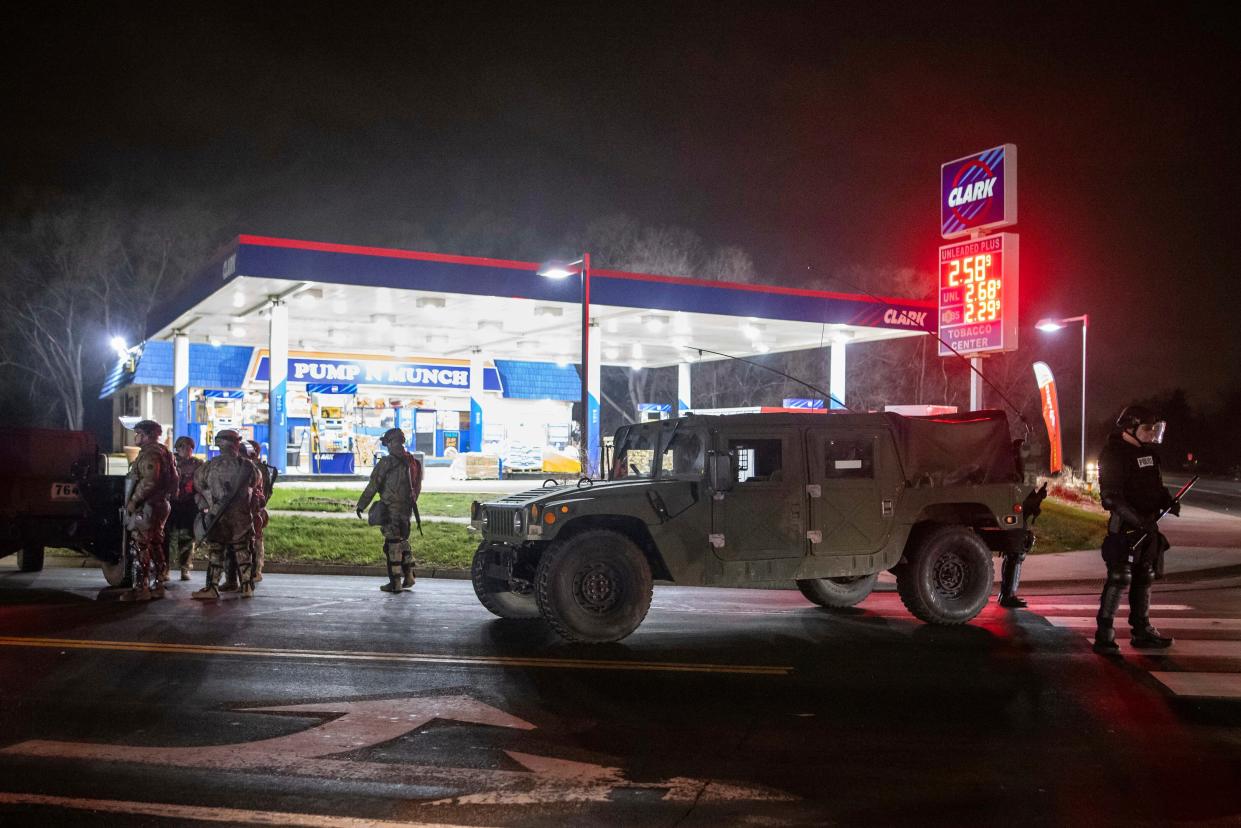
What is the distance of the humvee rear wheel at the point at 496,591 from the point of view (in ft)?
31.8

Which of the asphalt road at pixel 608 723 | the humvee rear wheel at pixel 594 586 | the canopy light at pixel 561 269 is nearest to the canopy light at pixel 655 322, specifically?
the canopy light at pixel 561 269

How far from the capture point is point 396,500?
1229cm


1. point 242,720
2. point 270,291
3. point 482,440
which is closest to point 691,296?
point 270,291

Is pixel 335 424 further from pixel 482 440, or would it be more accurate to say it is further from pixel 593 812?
pixel 593 812

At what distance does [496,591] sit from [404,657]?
1.82 metres

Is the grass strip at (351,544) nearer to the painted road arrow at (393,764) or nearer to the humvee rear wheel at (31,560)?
the humvee rear wheel at (31,560)

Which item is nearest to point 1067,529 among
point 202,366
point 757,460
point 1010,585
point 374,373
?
point 1010,585

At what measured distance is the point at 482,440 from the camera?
38438 mm

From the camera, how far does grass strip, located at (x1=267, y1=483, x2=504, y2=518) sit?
21.6 meters

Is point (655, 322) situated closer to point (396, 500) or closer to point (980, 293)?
point (980, 293)

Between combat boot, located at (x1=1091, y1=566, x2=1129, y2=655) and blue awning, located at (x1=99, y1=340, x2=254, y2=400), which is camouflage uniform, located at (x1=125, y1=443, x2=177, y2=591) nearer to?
combat boot, located at (x1=1091, y1=566, x2=1129, y2=655)

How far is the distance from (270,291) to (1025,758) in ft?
75.5

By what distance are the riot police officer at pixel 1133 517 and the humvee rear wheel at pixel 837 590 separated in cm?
271

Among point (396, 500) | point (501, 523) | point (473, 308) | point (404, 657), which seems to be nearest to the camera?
point (404, 657)
